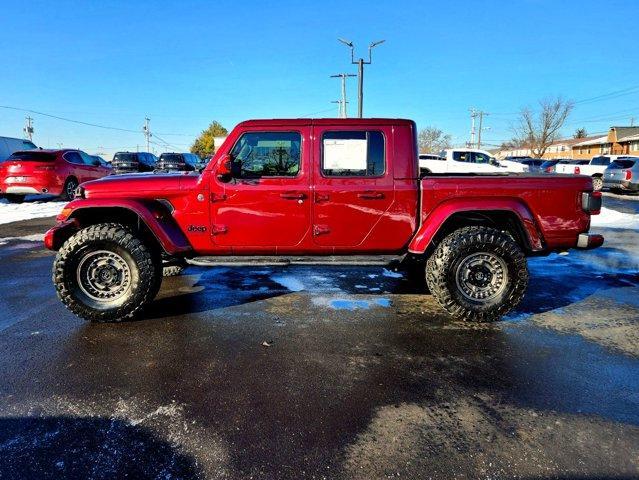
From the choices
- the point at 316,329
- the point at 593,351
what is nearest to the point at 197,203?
the point at 316,329

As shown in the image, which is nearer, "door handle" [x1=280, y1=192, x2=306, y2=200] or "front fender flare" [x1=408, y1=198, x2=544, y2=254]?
"front fender flare" [x1=408, y1=198, x2=544, y2=254]

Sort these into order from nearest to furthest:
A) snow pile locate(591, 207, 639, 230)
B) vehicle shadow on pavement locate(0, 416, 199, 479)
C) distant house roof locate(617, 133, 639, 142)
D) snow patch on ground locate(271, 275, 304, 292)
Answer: vehicle shadow on pavement locate(0, 416, 199, 479) → snow patch on ground locate(271, 275, 304, 292) → snow pile locate(591, 207, 639, 230) → distant house roof locate(617, 133, 639, 142)

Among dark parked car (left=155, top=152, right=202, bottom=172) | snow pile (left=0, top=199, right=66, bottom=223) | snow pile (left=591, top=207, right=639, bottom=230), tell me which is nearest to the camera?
snow pile (left=591, top=207, right=639, bottom=230)

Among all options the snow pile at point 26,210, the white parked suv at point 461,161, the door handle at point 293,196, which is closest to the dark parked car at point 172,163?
the snow pile at point 26,210

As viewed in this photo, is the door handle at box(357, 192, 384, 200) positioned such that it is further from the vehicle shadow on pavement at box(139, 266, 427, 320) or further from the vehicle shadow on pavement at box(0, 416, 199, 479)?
the vehicle shadow on pavement at box(0, 416, 199, 479)

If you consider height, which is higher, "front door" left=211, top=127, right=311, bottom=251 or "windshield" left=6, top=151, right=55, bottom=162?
"windshield" left=6, top=151, right=55, bottom=162

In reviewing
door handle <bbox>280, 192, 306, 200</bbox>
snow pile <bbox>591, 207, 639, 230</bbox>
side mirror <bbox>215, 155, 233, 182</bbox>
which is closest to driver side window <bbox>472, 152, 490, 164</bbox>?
snow pile <bbox>591, 207, 639, 230</bbox>

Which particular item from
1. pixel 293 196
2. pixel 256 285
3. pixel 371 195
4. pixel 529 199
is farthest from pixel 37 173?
pixel 529 199

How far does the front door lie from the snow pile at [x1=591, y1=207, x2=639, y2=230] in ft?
31.1

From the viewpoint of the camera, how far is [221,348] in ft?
11.8

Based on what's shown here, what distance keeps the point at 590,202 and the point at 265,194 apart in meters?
3.28

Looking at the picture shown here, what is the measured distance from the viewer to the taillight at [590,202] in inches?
167

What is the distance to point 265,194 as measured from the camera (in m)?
4.29

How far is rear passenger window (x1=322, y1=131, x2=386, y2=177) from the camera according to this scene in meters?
4.36
